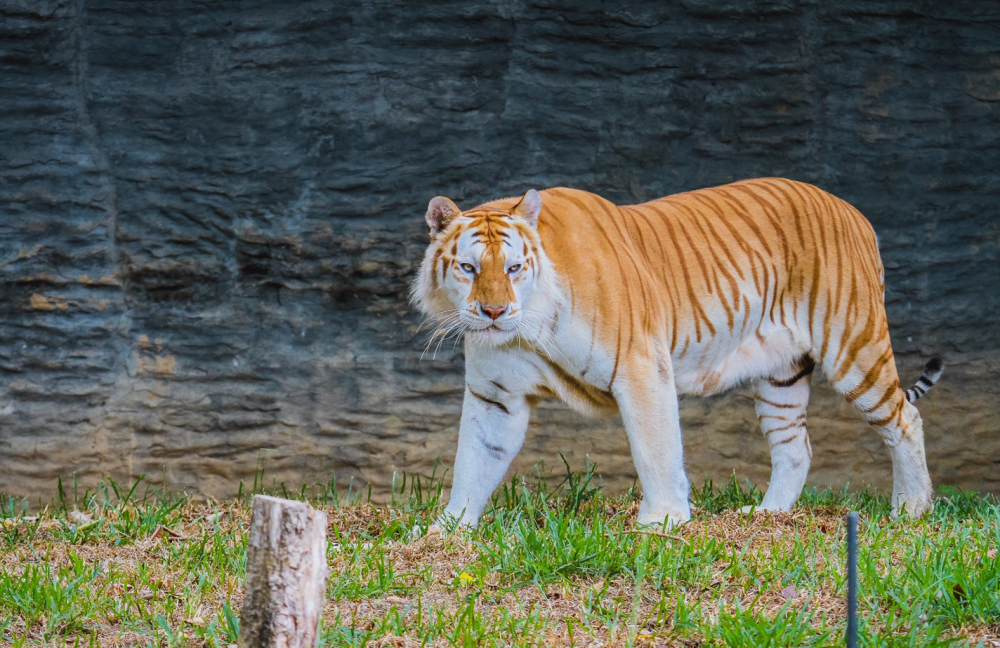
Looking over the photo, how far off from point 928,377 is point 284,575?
383 cm

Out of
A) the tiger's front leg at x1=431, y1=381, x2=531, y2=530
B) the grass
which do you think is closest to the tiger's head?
the tiger's front leg at x1=431, y1=381, x2=531, y2=530

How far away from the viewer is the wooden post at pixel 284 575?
2107 mm

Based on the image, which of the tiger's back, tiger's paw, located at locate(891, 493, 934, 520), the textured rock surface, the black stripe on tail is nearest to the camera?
the tiger's back

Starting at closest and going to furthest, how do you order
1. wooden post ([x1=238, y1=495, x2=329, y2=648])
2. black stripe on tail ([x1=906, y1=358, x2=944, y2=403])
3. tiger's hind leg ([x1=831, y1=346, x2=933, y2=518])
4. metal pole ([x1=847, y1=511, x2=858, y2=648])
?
1. metal pole ([x1=847, y1=511, x2=858, y2=648])
2. wooden post ([x1=238, y1=495, x2=329, y2=648])
3. tiger's hind leg ([x1=831, y1=346, x2=933, y2=518])
4. black stripe on tail ([x1=906, y1=358, x2=944, y2=403])

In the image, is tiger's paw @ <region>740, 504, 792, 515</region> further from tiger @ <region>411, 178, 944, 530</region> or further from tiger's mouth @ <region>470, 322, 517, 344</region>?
tiger's mouth @ <region>470, 322, 517, 344</region>

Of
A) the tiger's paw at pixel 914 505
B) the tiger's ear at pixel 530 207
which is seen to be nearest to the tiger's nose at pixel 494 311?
the tiger's ear at pixel 530 207

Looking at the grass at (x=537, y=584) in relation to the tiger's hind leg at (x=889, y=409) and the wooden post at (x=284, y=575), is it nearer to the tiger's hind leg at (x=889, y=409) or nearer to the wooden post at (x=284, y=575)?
the tiger's hind leg at (x=889, y=409)

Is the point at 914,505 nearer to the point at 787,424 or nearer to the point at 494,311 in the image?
the point at 787,424

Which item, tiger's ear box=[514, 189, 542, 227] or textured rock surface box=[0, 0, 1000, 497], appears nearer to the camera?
tiger's ear box=[514, 189, 542, 227]

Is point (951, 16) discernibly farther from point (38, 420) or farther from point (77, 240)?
point (38, 420)

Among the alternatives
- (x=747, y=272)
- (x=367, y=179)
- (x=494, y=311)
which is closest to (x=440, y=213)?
(x=494, y=311)

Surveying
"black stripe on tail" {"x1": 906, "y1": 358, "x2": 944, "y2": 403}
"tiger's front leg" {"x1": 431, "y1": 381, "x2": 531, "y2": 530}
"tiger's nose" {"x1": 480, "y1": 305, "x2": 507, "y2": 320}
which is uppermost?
"tiger's nose" {"x1": 480, "y1": 305, "x2": 507, "y2": 320}

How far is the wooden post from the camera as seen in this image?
2.11m

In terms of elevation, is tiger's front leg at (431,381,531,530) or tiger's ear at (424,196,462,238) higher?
tiger's ear at (424,196,462,238)
